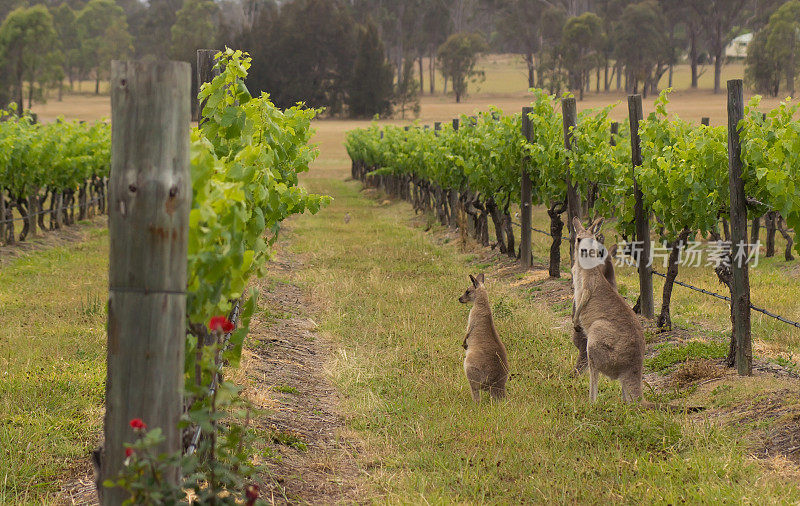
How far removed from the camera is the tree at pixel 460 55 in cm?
7531

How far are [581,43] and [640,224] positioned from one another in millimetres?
60789

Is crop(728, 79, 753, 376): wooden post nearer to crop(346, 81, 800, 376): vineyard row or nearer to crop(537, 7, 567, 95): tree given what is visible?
crop(346, 81, 800, 376): vineyard row

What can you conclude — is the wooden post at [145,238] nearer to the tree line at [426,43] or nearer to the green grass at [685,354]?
the green grass at [685,354]

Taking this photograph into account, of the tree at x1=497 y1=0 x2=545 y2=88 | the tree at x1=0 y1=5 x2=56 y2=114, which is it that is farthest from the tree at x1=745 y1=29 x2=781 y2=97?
the tree at x1=0 y1=5 x2=56 y2=114

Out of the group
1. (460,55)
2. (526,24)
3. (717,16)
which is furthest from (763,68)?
(460,55)

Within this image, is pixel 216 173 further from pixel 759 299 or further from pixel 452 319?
pixel 759 299

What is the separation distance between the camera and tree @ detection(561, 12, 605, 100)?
6688cm

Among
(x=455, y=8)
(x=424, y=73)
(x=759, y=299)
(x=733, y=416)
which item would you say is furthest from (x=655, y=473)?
(x=424, y=73)

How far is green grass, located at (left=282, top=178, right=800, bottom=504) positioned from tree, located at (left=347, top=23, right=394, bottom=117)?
63.1 m

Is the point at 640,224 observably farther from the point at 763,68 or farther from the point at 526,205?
the point at 763,68

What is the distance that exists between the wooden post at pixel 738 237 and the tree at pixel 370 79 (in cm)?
6559

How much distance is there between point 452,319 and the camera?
9.97 m

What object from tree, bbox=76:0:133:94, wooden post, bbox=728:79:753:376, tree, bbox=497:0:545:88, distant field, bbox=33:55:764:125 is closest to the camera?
wooden post, bbox=728:79:753:376

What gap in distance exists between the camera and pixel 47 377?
7168 mm
